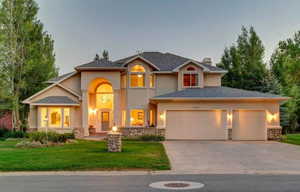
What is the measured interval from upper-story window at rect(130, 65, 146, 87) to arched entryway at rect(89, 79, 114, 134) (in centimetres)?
292

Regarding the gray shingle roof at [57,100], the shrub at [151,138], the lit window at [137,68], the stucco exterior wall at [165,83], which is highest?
the lit window at [137,68]

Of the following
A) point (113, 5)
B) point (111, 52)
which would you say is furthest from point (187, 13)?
point (111, 52)

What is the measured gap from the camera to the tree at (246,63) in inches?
1519

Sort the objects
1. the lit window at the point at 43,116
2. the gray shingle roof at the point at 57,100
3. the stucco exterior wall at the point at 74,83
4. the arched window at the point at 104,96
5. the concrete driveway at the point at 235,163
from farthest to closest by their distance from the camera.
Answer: the arched window at the point at 104,96, the stucco exterior wall at the point at 74,83, the lit window at the point at 43,116, the gray shingle roof at the point at 57,100, the concrete driveway at the point at 235,163

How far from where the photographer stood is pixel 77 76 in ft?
82.6

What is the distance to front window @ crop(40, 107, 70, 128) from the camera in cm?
2333

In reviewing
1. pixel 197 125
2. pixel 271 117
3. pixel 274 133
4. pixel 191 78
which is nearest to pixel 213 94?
pixel 197 125

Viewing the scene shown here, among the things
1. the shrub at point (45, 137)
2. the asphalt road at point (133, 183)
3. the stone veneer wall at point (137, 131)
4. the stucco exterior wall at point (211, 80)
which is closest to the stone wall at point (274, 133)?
the stucco exterior wall at point (211, 80)

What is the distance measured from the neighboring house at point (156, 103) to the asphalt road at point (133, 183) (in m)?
12.3

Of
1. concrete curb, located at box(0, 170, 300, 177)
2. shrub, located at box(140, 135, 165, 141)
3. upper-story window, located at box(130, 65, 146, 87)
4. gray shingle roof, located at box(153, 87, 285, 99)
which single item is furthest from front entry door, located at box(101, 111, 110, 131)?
concrete curb, located at box(0, 170, 300, 177)

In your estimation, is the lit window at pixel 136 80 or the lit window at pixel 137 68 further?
the lit window at pixel 136 80

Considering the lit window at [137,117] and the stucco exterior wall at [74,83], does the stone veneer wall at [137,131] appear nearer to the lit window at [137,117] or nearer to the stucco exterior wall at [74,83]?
the lit window at [137,117]

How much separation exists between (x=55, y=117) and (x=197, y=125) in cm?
1081

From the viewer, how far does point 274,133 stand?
21.5 meters
